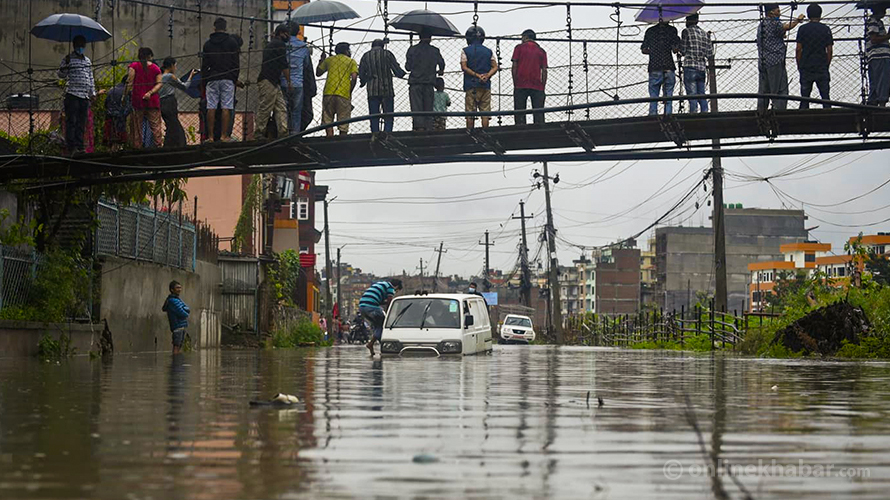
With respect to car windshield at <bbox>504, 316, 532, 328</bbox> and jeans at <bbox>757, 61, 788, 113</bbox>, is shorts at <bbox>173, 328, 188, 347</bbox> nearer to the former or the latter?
jeans at <bbox>757, 61, 788, 113</bbox>

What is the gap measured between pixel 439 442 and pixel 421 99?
1505cm

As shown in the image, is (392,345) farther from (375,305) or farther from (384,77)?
(384,77)

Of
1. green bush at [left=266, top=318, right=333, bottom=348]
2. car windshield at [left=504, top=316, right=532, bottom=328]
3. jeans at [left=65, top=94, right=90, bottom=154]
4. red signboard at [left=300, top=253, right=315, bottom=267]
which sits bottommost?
green bush at [left=266, top=318, right=333, bottom=348]

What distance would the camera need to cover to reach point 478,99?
70.3 feet

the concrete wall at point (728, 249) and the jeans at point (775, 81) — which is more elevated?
the concrete wall at point (728, 249)

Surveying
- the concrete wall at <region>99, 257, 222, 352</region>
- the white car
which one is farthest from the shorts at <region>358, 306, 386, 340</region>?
the white car

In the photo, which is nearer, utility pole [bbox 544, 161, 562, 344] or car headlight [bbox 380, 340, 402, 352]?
car headlight [bbox 380, 340, 402, 352]

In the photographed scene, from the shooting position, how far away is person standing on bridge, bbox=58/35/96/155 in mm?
21125

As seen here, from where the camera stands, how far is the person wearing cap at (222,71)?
69.1 ft

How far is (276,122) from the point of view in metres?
21.2

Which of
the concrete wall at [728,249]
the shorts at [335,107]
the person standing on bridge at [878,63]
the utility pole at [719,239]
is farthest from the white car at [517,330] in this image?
the concrete wall at [728,249]

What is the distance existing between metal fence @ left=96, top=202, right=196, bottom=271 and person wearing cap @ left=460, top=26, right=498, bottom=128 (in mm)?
8768

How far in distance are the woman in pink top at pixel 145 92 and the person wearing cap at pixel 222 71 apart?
1.17 meters

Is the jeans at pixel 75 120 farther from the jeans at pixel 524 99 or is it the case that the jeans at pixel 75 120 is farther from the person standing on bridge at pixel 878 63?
the person standing on bridge at pixel 878 63
